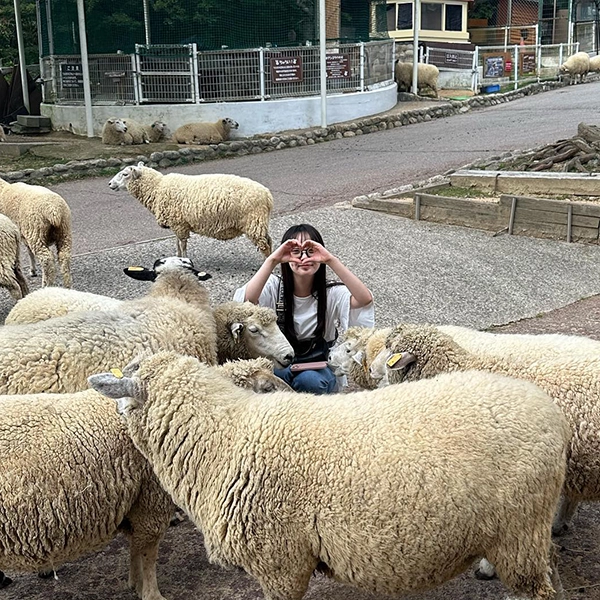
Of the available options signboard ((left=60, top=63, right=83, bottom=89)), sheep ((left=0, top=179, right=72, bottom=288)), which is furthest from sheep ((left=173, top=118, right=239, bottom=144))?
sheep ((left=0, top=179, right=72, bottom=288))

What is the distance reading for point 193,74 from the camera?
18984 millimetres

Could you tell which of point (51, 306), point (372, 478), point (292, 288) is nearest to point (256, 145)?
point (51, 306)

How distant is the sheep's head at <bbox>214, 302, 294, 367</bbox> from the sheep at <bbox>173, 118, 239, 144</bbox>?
541 inches

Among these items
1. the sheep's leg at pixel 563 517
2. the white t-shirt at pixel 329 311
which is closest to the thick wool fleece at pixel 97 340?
the white t-shirt at pixel 329 311

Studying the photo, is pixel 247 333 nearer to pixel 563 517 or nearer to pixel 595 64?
pixel 563 517

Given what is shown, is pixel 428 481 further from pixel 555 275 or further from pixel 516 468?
pixel 555 275

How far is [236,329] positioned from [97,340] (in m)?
0.84

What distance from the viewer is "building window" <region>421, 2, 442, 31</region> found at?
117 feet

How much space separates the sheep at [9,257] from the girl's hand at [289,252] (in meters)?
3.60

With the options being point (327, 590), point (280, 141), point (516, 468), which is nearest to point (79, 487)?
point (327, 590)

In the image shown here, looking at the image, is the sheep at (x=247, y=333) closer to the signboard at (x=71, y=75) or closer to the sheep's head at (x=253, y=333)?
the sheep's head at (x=253, y=333)

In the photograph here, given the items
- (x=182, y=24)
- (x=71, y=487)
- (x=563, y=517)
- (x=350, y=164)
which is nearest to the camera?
(x=71, y=487)

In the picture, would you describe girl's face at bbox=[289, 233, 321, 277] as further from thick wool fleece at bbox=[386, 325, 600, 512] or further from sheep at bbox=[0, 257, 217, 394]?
thick wool fleece at bbox=[386, 325, 600, 512]

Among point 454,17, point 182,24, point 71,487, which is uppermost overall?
point 454,17
